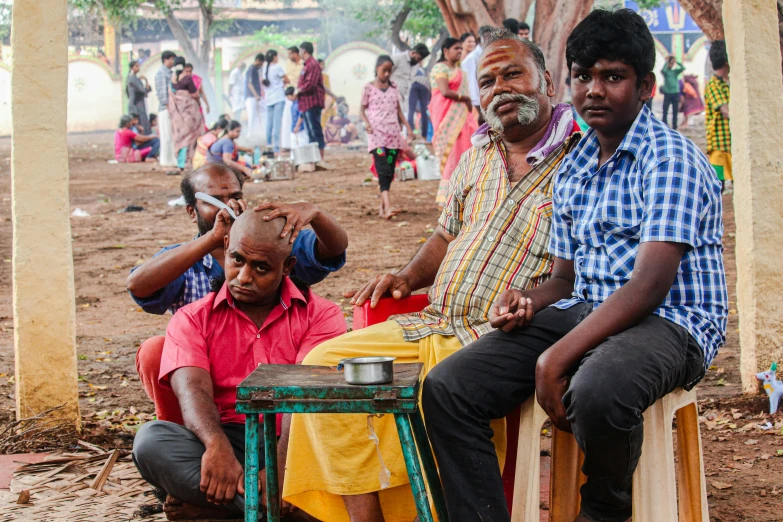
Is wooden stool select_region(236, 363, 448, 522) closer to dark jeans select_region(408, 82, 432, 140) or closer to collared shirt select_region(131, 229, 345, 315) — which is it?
collared shirt select_region(131, 229, 345, 315)

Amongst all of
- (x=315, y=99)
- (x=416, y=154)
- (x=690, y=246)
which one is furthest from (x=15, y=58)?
(x=315, y=99)

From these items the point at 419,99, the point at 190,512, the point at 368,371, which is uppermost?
the point at 419,99

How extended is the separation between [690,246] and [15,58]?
2.88m

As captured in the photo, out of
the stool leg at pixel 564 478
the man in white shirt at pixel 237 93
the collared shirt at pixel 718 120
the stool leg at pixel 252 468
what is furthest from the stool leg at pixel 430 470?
the man in white shirt at pixel 237 93

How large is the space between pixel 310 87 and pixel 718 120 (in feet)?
25.0

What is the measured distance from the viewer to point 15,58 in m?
3.98

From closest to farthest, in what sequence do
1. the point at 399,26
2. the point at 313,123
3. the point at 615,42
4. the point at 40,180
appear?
the point at 615,42, the point at 40,180, the point at 313,123, the point at 399,26

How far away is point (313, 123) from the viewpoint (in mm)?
15586

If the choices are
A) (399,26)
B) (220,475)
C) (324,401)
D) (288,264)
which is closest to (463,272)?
(288,264)

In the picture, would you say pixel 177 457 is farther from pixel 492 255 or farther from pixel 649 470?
pixel 649 470

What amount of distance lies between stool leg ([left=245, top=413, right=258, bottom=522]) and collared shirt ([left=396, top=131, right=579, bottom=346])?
0.73 meters

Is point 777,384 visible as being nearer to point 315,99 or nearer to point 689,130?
point 315,99

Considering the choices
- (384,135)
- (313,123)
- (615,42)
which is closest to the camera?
(615,42)

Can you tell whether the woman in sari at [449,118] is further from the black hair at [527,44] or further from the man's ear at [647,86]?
the man's ear at [647,86]
